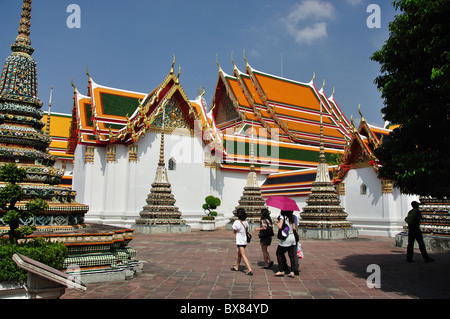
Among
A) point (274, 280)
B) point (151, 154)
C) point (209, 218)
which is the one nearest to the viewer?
point (274, 280)

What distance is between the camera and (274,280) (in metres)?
6.59

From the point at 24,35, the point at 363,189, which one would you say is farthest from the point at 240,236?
the point at 363,189

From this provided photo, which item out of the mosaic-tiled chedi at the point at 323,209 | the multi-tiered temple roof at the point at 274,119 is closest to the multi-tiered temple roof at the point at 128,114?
the multi-tiered temple roof at the point at 274,119

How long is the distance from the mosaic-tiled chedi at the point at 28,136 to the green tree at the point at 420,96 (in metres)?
5.63

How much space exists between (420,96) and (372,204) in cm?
1292

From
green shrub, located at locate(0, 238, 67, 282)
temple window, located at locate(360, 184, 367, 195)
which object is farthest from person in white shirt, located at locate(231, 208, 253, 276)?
temple window, located at locate(360, 184, 367, 195)

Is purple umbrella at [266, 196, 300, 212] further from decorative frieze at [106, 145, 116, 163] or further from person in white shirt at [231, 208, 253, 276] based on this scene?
decorative frieze at [106, 145, 116, 163]

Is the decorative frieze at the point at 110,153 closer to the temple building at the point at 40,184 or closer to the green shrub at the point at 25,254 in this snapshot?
the temple building at the point at 40,184

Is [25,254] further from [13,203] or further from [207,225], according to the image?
[207,225]

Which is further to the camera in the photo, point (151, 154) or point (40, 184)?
point (151, 154)

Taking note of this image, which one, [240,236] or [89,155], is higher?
[89,155]

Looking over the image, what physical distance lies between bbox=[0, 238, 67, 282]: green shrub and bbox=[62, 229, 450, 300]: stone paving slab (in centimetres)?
115

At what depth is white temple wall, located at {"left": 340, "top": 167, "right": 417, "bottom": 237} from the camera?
653 inches
